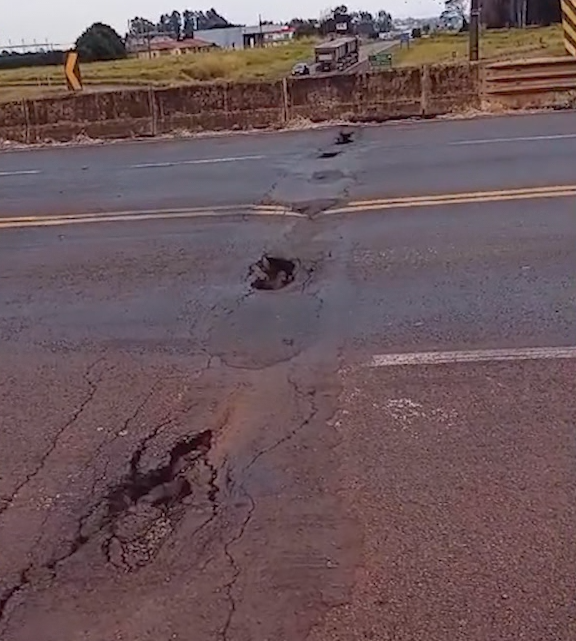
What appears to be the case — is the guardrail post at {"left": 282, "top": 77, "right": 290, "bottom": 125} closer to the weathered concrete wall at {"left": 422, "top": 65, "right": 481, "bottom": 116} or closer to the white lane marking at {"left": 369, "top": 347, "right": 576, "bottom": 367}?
the weathered concrete wall at {"left": 422, "top": 65, "right": 481, "bottom": 116}

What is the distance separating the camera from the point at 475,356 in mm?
5766

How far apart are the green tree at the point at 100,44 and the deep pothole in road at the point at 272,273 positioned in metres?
63.3

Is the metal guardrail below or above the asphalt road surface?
above

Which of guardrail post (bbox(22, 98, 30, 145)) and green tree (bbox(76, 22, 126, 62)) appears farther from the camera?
green tree (bbox(76, 22, 126, 62))

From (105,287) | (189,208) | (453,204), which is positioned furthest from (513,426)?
(189,208)

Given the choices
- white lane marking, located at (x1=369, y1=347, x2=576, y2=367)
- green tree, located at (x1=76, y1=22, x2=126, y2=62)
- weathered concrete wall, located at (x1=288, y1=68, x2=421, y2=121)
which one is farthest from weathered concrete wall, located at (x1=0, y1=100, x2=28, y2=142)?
green tree, located at (x1=76, y1=22, x2=126, y2=62)

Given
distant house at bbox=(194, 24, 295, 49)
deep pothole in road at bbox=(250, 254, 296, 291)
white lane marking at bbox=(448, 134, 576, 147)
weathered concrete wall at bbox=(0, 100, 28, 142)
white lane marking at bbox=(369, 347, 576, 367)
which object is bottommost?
white lane marking at bbox=(369, 347, 576, 367)

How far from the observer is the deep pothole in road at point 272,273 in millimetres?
7375

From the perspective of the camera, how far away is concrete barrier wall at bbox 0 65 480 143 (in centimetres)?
1661

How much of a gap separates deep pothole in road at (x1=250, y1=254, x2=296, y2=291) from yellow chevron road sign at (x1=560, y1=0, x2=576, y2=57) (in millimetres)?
11761

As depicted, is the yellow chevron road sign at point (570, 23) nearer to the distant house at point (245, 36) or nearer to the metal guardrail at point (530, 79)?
the metal guardrail at point (530, 79)

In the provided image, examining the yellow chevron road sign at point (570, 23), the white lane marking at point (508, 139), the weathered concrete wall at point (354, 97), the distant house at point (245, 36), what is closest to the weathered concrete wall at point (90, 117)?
the weathered concrete wall at point (354, 97)

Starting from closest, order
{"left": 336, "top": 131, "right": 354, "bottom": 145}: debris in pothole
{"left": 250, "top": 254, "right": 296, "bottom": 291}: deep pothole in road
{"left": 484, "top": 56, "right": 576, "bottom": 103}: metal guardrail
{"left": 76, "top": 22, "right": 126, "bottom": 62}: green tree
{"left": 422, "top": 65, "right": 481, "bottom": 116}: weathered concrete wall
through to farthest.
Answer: {"left": 250, "top": 254, "right": 296, "bottom": 291}: deep pothole in road
{"left": 336, "top": 131, "right": 354, "bottom": 145}: debris in pothole
{"left": 484, "top": 56, "right": 576, "bottom": 103}: metal guardrail
{"left": 422, "top": 65, "right": 481, "bottom": 116}: weathered concrete wall
{"left": 76, "top": 22, "right": 126, "bottom": 62}: green tree

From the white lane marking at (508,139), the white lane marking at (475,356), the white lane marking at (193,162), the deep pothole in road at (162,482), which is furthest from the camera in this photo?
the white lane marking at (193,162)
